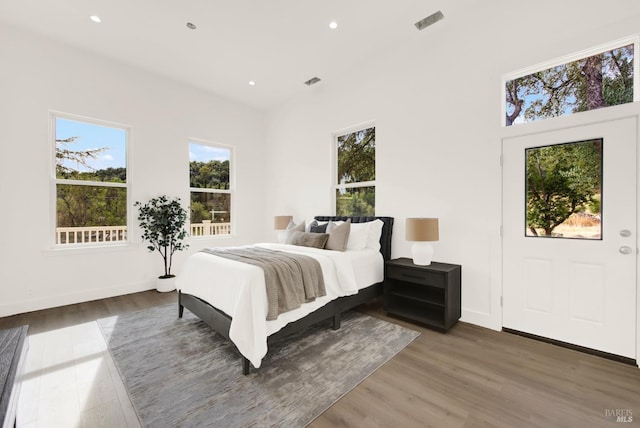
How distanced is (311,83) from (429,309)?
382 centimetres

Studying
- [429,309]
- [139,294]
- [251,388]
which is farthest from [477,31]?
[139,294]

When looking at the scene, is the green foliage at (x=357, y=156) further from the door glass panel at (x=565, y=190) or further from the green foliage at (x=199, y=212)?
the green foliage at (x=199, y=212)

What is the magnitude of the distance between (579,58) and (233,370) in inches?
157

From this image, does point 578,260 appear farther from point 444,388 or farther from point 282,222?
point 282,222

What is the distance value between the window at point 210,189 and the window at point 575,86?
4.53 meters

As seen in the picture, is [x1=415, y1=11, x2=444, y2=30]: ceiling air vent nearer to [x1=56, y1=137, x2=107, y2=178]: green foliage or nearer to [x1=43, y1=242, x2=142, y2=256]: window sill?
[x1=56, y1=137, x2=107, y2=178]: green foliage

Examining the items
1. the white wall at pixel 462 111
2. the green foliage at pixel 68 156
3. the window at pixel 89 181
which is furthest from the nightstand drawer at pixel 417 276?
the green foliage at pixel 68 156

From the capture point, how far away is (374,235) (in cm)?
351

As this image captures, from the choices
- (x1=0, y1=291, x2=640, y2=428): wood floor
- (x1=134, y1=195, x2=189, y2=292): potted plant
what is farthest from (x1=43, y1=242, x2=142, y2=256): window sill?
(x1=0, y1=291, x2=640, y2=428): wood floor

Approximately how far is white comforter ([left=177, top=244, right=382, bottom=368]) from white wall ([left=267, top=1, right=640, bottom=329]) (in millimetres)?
1167

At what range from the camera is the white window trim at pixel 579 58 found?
221 centimetres

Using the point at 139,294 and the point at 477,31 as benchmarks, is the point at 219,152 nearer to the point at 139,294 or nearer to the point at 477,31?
the point at 139,294

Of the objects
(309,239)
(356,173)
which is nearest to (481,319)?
(309,239)

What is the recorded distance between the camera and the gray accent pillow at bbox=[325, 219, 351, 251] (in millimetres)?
3299
